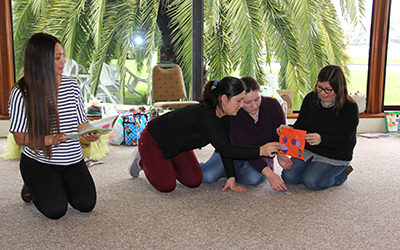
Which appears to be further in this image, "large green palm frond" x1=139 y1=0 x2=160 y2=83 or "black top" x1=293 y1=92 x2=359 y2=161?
"large green palm frond" x1=139 y1=0 x2=160 y2=83

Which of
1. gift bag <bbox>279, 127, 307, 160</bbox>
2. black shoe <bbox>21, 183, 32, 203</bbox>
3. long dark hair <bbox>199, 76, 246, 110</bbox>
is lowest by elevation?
black shoe <bbox>21, 183, 32, 203</bbox>

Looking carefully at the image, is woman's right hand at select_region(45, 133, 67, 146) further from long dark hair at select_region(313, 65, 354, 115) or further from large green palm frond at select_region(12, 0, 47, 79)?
large green palm frond at select_region(12, 0, 47, 79)

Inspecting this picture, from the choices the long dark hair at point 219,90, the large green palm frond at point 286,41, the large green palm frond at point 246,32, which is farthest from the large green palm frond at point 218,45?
the long dark hair at point 219,90

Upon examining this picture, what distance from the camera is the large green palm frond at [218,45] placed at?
5.07 metres

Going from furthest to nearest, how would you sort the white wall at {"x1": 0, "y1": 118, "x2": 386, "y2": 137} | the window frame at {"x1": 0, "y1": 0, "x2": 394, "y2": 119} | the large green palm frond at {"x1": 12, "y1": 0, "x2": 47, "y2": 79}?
1. the white wall at {"x1": 0, "y1": 118, "x2": 386, "y2": 137}
2. the large green palm frond at {"x1": 12, "y1": 0, "x2": 47, "y2": 79}
3. the window frame at {"x1": 0, "y1": 0, "x2": 394, "y2": 119}

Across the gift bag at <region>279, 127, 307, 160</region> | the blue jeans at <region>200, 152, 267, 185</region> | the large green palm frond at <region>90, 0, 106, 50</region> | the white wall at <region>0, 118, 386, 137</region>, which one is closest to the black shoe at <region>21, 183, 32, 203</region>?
the blue jeans at <region>200, 152, 267, 185</region>

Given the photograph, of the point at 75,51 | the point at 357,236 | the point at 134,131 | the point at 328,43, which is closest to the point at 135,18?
the point at 75,51

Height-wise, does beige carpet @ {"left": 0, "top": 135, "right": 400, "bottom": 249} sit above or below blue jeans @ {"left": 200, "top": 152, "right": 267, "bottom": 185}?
below

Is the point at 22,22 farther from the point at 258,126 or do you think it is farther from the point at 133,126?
the point at 258,126

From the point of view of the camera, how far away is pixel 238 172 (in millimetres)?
2723

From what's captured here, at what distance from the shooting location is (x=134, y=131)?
161 inches

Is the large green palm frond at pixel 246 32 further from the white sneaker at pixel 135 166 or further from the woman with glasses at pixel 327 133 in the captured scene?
the white sneaker at pixel 135 166

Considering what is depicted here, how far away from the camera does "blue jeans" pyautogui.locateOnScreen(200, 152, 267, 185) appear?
2.68 metres

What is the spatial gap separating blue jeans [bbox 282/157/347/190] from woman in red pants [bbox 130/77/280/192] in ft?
1.27
